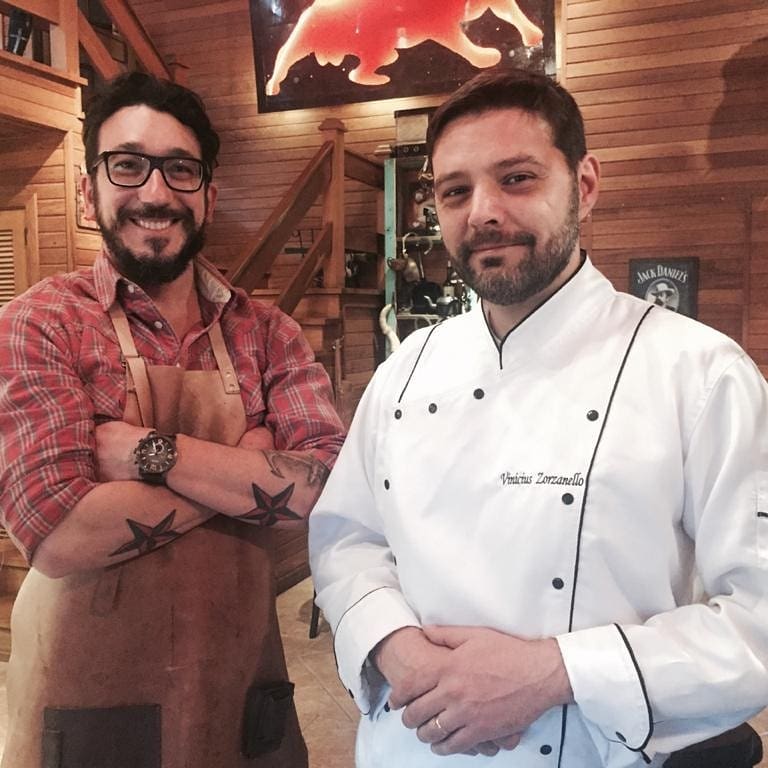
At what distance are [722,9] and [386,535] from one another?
18.3ft

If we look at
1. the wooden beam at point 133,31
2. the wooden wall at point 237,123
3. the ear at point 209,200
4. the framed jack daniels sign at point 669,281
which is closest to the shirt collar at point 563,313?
the ear at point 209,200

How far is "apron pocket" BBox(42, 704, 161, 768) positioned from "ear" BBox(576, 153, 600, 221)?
137 centimetres

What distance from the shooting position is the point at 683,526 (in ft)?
4.15

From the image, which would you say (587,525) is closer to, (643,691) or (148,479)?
(643,691)

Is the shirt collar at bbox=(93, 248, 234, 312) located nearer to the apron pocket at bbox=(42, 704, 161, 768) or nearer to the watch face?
the watch face

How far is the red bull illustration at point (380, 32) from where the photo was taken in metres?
6.36

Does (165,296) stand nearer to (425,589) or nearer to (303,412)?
(303,412)

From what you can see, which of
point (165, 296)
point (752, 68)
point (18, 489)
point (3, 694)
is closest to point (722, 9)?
point (752, 68)

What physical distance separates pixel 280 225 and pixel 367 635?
395cm

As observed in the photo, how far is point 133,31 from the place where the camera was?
21.4 feet

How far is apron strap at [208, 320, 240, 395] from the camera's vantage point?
1.66 metres

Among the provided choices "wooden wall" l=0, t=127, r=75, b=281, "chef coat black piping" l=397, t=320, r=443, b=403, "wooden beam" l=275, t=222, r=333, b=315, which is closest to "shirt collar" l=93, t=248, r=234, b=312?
"chef coat black piping" l=397, t=320, r=443, b=403

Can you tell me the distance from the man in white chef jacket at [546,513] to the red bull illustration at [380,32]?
5520 mm

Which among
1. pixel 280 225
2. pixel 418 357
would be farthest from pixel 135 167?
pixel 280 225
